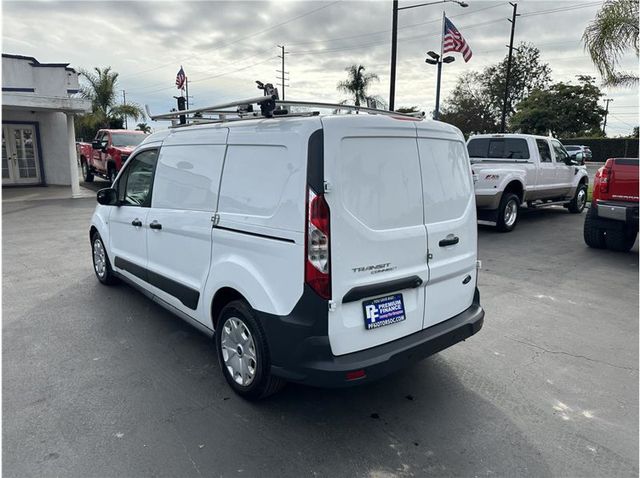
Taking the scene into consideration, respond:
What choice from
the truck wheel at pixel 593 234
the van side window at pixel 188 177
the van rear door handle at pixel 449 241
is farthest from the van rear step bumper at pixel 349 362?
the truck wheel at pixel 593 234

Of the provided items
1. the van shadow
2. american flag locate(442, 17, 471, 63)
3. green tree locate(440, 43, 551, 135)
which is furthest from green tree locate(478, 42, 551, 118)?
the van shadow

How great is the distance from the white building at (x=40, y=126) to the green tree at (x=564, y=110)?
3568 cm

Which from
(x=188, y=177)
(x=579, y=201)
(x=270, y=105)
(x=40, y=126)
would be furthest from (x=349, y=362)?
(x=40, y=126)

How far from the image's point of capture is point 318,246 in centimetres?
259

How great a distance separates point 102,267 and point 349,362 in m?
4.24

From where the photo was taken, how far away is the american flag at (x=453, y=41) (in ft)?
54.0

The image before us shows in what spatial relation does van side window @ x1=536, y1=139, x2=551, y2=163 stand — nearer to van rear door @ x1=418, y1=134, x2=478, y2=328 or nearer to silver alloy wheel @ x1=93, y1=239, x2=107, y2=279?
van rear door @ x1=418, y1=134, x2=478, y2=328

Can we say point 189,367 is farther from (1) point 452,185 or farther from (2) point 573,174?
(2) point 573,174

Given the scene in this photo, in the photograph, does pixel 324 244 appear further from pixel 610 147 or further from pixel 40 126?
pixel 610 147

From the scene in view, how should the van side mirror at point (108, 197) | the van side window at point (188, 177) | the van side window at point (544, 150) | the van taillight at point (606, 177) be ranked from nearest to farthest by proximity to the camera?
1. the van side window at point (188, 177)
2. the van side mirror at point (108, 197)
3. the van taillight at point (606, 177)
4. the van side window at point (544, 150)

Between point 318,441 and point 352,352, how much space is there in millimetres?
598

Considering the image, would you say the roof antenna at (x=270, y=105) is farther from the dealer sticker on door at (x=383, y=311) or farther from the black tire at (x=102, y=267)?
the black tire at (x=102, y=267)

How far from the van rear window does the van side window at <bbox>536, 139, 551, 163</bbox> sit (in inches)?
20.4

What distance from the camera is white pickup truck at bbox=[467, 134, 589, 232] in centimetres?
933
